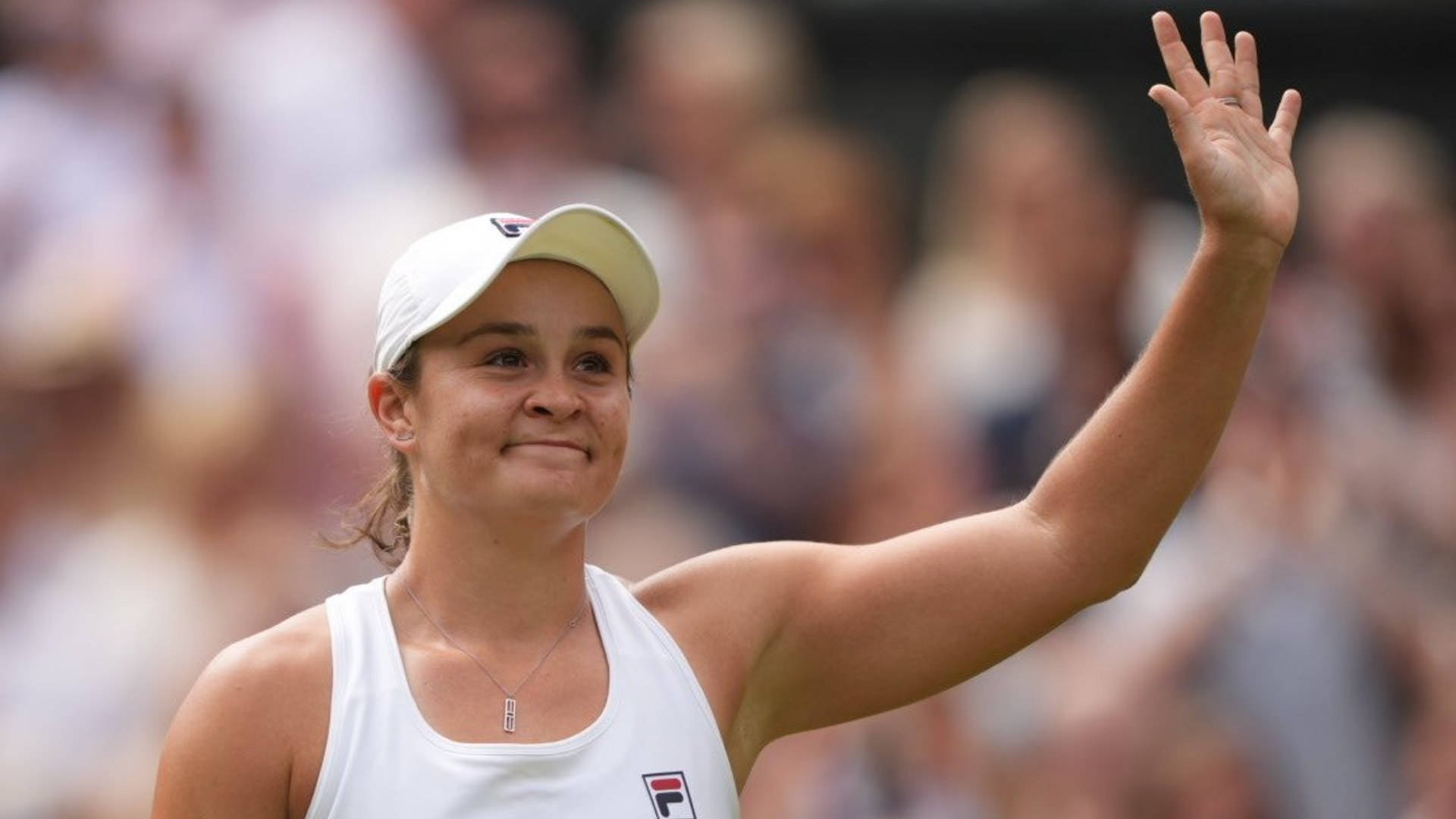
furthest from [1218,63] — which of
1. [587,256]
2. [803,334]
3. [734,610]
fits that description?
[803,334]

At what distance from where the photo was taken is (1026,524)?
11.1 feet

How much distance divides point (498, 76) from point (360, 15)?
2.00ft

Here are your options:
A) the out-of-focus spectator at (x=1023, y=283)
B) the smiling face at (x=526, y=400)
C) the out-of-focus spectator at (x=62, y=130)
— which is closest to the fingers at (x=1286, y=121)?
the smiling face at (x=526, y=400)

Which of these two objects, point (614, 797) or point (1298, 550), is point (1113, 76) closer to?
point (1298, 550)

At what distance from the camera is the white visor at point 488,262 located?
3207 millimetres

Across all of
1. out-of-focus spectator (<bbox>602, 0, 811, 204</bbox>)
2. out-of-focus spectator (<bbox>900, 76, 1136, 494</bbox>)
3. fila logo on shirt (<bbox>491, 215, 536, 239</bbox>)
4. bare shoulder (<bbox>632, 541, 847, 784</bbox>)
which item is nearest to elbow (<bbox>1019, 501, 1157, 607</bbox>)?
bare shoulder (<bbox>632, 541, 847, 784</bbox>)

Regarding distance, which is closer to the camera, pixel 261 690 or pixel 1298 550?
pixel 261 690

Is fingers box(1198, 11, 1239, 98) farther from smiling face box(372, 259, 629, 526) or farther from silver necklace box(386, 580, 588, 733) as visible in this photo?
silver necklace box(386, 580, 588, 733)

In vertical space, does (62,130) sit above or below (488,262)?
above

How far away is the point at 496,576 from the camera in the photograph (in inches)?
131

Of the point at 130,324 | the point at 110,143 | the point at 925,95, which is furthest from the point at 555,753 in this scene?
the point at 925,95

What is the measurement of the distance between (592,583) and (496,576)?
0.17 metres

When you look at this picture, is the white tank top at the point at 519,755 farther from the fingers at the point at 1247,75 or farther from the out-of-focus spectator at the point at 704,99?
the out-of-focus spectator at the point at 704,99

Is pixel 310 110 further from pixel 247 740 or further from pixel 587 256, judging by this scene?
pixel 247 740
